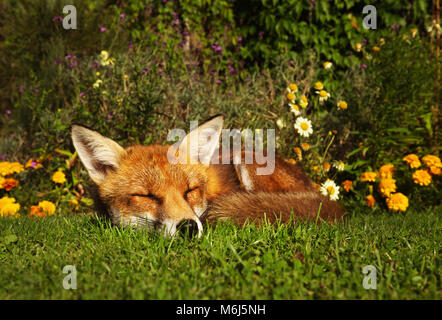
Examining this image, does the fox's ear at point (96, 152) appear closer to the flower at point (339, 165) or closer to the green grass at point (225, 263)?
the green grass at point (225, 263)

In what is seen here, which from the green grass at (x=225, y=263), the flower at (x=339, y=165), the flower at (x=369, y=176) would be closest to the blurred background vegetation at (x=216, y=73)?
the flower at (x=339, y=165)

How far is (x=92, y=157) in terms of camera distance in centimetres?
Answer: 332

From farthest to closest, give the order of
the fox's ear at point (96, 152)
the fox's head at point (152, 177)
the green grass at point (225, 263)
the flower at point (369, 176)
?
the flower at point (369, 176) → the fox's ear at point (96, 152) → the fox's head at point (152, 177) → the green grass at point (225, 263)

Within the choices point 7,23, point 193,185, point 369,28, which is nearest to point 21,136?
point 7,23

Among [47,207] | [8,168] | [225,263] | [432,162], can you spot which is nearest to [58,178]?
[47,207]

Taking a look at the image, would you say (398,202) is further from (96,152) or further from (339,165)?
(96,152)

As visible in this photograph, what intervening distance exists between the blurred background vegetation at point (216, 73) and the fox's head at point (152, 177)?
1642 millimetres

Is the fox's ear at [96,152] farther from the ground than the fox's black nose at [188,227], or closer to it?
farther from the ground

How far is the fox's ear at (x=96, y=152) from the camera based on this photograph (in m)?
3.16

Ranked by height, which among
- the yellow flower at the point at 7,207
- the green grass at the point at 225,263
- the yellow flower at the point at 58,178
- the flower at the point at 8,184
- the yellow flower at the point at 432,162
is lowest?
the yellow flower at the point at 7,207

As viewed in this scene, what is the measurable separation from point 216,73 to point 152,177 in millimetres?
4092

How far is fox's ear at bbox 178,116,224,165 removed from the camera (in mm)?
3332

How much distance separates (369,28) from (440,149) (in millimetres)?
2669

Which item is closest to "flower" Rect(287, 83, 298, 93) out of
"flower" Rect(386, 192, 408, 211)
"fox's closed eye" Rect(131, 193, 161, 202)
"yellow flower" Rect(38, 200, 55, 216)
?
"flower" Rect(386, 192, 408, 211)
